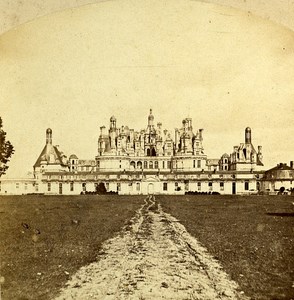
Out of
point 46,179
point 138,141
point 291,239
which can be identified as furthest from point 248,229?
point 138,141

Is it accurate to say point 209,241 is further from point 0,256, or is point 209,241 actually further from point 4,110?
point 4,110

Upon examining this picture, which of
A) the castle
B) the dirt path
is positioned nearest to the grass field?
the dirt path

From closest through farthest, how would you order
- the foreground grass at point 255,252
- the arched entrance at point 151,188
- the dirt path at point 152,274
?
the dirt path at point 152,274
the foreground grass at point 255,252
the arched entrance at point 151,188

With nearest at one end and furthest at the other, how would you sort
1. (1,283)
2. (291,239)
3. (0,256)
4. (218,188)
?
(1,283) → (0,256) → (291,239) → (218,188)

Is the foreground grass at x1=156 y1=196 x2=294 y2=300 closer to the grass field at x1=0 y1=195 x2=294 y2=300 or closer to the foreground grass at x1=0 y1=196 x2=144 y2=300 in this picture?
the grass field at x1=0 y1=195 x2=294 y2=300

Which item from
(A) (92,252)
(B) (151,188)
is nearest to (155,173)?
(B) (151,188)

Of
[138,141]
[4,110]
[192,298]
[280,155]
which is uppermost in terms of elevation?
[138,141]

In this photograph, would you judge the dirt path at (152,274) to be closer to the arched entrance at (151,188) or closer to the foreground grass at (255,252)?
the foreground grass at (255,252)

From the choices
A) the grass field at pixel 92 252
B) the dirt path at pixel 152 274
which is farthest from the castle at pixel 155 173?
the dirt path at pixel 152 274
